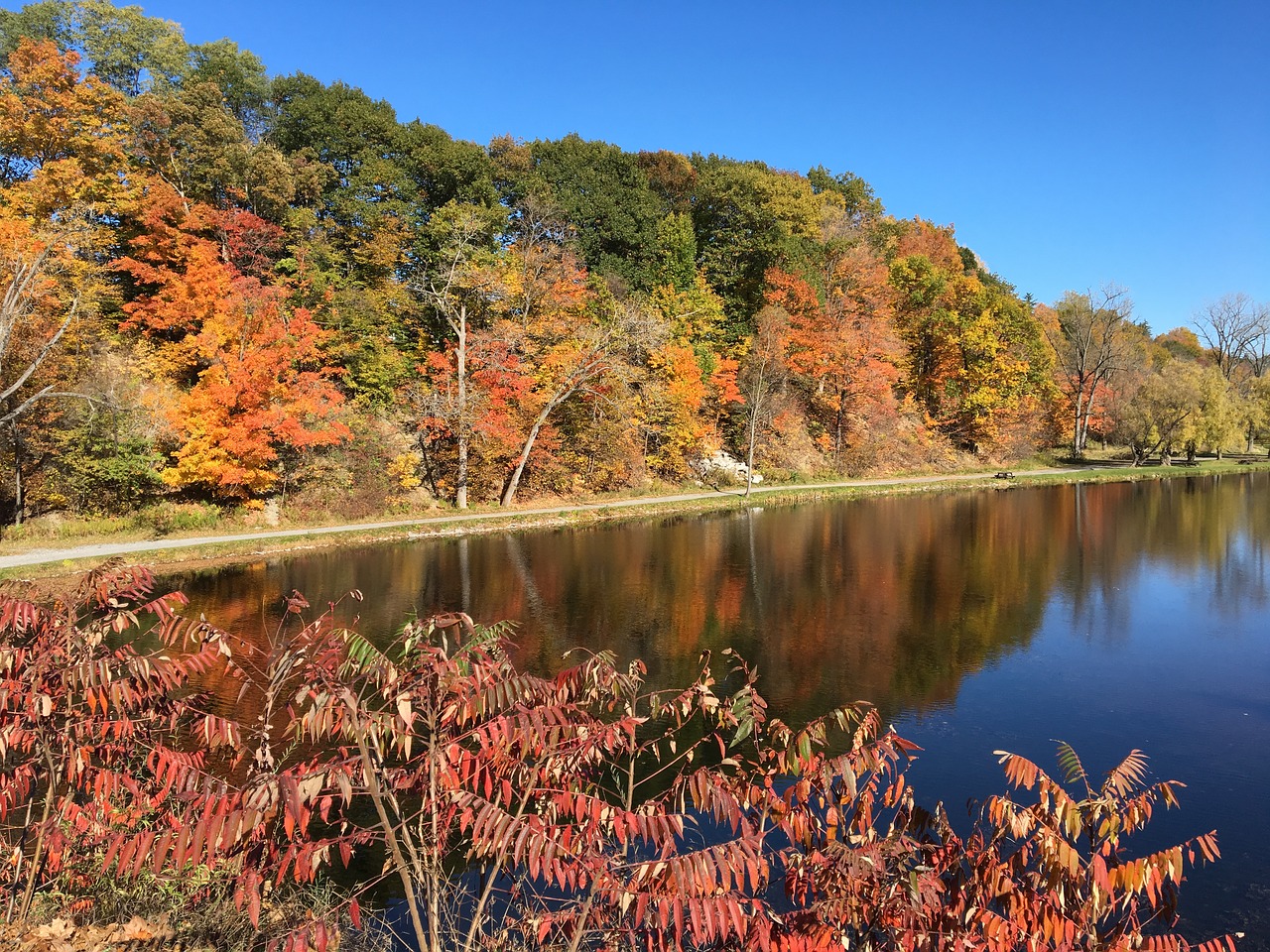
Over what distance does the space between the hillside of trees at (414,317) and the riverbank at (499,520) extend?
236 centimetres

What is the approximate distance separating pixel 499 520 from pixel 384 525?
4009 mm

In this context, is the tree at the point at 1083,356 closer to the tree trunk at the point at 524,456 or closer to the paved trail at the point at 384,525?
the paved trail at the point at 384,525

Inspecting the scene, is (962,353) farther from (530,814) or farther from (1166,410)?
(530,814)

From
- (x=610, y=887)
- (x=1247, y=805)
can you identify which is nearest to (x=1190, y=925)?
(x=1247, y=805)

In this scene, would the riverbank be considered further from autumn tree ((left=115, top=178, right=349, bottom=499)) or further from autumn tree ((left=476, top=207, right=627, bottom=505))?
autumn tree ((left=476, top=207, right=627, bottom=505))

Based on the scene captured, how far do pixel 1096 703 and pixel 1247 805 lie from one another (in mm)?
2824

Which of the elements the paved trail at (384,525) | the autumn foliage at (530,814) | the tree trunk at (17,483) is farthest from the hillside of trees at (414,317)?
the autumn foliage at (530,814)

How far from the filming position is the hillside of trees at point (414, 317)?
2389cm

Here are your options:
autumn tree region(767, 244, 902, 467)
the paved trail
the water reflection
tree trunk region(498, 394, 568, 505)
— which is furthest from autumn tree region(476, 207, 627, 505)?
autumn tree region(767, 244, 902, 467)

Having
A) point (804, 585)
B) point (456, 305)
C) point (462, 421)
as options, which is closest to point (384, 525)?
point (462, 421)

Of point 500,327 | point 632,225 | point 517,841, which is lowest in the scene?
point 517,841

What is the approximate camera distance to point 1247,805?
800 cm

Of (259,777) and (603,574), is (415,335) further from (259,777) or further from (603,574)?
(259,777)

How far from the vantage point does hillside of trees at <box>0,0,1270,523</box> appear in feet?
78.4
